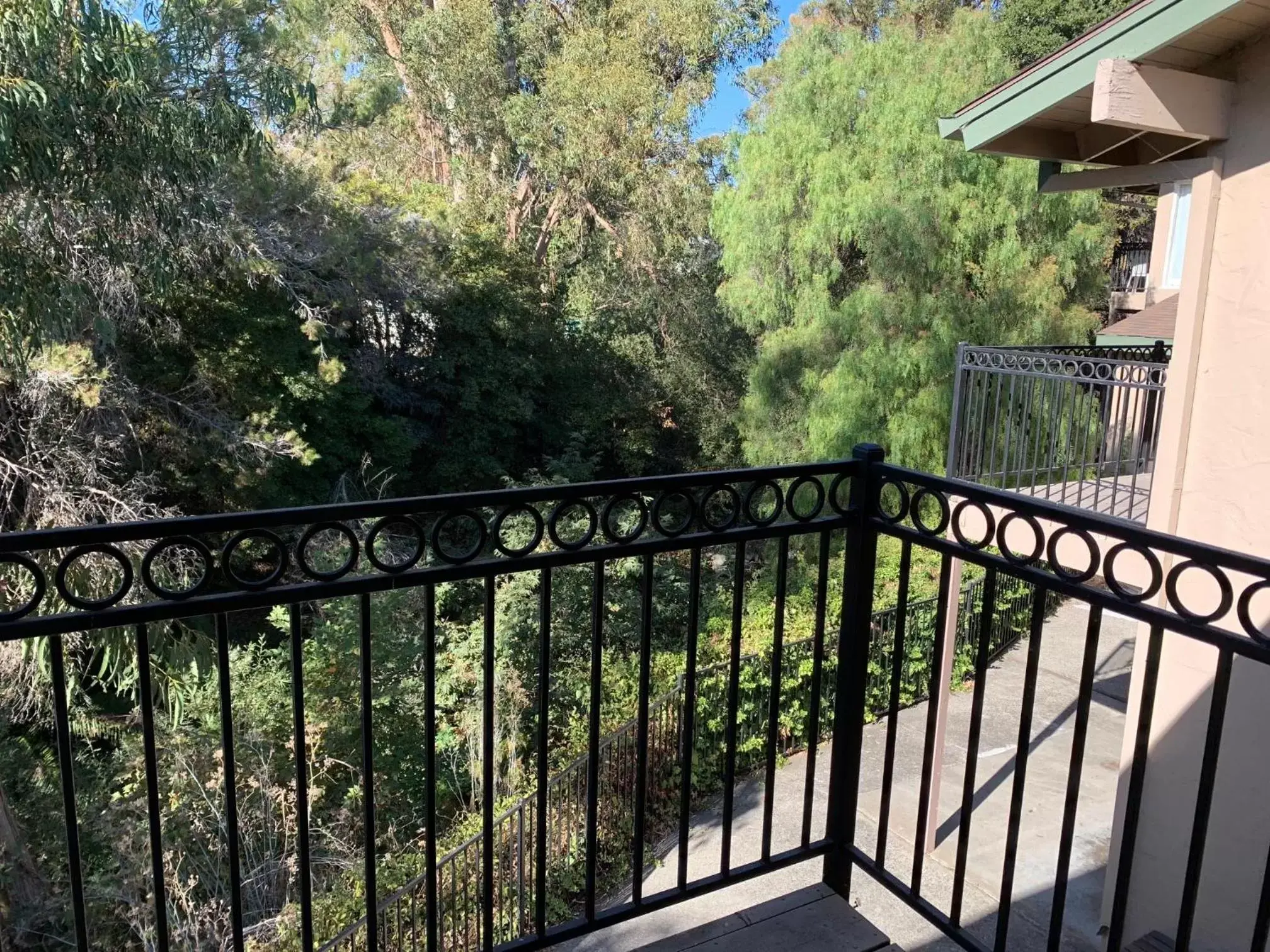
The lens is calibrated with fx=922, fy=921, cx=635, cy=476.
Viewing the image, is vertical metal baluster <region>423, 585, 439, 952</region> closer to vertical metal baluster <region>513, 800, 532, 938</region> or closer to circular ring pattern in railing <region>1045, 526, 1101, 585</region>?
circular ring pattern in railing <region>1045, 526, 1101, 585</region>

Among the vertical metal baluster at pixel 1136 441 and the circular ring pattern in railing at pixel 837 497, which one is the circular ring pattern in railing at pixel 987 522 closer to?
the circular ring pattern in railing at pixel 837 497

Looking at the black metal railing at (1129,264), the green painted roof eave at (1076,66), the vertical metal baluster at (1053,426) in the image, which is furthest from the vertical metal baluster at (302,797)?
the black metal railing at (1129,264)

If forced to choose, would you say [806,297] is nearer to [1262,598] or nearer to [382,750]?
[382,750]

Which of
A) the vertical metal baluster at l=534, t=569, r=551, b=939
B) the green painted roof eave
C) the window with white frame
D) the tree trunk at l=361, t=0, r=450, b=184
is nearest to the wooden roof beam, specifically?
the green painted roof eave

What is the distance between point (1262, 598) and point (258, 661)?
8.57 metres

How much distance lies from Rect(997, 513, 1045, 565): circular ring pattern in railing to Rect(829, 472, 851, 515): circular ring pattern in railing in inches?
15.0

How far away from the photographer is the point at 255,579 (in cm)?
146

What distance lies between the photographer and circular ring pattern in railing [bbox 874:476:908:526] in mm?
1875

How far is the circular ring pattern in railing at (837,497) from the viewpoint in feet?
6.39

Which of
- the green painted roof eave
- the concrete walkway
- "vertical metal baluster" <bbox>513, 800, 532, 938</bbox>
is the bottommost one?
the concrete walkway

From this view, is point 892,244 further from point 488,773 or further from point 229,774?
point 229,774

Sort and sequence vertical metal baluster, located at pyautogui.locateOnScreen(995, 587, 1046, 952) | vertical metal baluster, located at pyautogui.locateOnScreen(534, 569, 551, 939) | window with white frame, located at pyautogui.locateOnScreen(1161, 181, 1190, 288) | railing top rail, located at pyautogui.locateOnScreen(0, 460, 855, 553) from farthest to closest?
1. window with white frame, located at pyautogui.locateOnScreen(1161, 181, 1190, 288)
2. vertical metal baluster, located at pyautogui.locateOnScreen(534, 569, 551, 939)
3. vertical metal baluster, located at pyautogui.locateOnScreen(995, 587, 1046, 952)
4. railing top rail, located at pyautogui.locateOnScreen(0, 460, 855, 553)

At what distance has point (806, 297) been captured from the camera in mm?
12633

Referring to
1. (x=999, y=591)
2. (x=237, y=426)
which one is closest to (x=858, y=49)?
(x=999, y=591)
